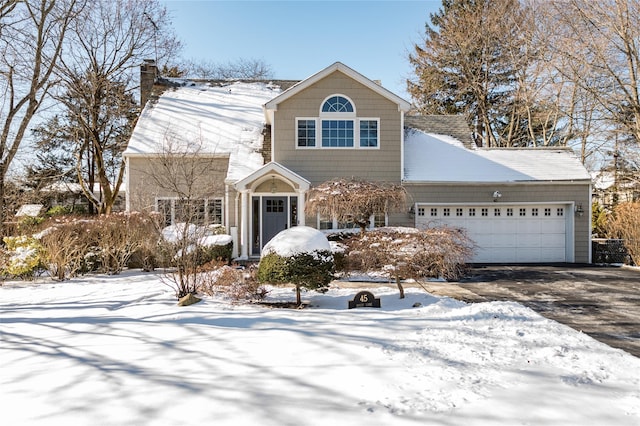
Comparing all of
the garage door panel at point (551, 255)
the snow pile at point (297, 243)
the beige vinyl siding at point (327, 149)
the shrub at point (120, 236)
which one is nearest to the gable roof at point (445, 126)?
the beige vinyl siding at point (327, 149)

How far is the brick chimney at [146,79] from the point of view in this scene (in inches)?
736

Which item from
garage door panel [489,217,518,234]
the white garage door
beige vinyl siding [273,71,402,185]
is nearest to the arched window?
beige vinyl siding [273,71,402,185]

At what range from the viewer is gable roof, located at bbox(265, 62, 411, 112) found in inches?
544

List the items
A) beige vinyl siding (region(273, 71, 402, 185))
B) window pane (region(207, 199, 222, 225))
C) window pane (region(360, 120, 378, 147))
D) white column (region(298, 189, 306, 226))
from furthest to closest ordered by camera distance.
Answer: window pane (region(207, 199, 222, 225))
window pane (region(360, 120, 378, 147))
beige vinyl siding (region(273, 71, 402, 185))
white column (region(298, 189, 306, 226))

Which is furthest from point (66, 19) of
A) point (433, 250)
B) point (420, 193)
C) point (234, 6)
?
point (433, 250)

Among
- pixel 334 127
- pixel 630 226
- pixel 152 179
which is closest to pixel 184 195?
pixel 152 179

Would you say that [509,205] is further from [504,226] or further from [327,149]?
[327,149]

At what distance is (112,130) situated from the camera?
77.3 ft

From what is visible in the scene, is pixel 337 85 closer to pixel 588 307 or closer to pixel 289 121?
pixel 289 121

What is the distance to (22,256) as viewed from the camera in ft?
33.5

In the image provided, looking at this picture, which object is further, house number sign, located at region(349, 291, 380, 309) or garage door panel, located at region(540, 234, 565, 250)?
garage door panel, located at region(540, 234, 565, 250)

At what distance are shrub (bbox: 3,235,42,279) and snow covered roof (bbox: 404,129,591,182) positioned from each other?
11.5 meters

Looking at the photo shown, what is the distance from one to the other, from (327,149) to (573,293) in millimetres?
8621

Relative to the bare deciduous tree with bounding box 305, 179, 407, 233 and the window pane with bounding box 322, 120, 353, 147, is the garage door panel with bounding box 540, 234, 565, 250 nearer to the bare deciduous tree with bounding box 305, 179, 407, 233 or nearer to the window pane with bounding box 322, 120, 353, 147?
the bare deciduous tree with bounding box 305, 179, 407, 233
